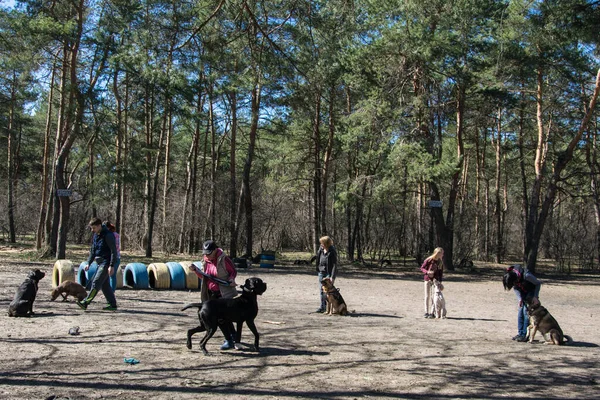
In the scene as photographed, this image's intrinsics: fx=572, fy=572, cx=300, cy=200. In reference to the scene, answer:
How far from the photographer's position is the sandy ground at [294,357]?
5.71m

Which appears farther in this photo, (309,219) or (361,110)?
(309,219)

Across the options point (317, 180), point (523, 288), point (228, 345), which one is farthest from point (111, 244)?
point (317, 180)

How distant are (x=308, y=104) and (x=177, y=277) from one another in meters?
8.07

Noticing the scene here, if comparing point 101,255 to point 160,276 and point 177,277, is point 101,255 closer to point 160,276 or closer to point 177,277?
point 160,276

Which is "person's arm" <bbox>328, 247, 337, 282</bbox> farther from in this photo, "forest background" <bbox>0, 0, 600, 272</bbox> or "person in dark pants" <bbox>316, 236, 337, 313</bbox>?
"forest background" <bbox>0, 0, 600, 272</bbox>

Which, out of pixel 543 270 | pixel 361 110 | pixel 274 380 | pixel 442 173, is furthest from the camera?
pixel 543 270

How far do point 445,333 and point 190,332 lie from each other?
471 centimetres

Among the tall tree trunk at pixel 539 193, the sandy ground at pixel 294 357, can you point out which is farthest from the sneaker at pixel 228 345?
the tall tree trunk at pixel 539 193

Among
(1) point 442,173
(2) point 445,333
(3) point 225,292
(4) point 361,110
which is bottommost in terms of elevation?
(2) point 445,333

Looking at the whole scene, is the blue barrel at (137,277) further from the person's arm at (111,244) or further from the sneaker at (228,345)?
the sneaker at (228,345)

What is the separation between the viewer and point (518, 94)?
2684 centimetres

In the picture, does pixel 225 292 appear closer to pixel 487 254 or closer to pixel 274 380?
pixel 274 380

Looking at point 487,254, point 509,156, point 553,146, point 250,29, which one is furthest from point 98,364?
point 509,156

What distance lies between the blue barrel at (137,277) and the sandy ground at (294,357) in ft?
6.69
